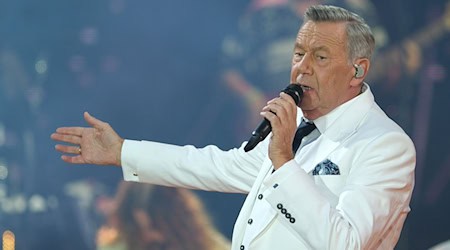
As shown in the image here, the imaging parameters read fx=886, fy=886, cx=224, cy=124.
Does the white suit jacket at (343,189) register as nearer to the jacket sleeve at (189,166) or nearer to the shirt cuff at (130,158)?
the jacket sleeve at (189,166)

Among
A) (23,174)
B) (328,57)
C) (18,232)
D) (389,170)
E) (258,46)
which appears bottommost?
(18,232)

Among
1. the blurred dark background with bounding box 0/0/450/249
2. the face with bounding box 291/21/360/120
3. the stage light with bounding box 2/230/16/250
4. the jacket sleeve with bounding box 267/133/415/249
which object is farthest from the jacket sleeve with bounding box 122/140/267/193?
the stage light with bounding box 2/230/16/250

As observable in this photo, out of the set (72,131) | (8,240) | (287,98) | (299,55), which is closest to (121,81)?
(8,240)

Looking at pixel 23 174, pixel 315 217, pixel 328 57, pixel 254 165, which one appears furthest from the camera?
pixel 23 174

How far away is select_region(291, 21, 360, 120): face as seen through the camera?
2344 mm

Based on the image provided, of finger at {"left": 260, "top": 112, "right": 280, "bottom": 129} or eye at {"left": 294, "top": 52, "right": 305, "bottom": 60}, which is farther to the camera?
eye at {"left": 294, "top": 52, "right": 305, "bottom": 60}

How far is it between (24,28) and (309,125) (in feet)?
6.85

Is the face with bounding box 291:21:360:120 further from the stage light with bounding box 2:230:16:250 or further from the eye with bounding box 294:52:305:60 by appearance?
the stage light with bounding box 2:230:16:250

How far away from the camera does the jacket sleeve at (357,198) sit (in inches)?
80.8

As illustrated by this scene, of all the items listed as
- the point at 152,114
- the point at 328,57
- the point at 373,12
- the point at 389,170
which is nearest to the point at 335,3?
the point at 373,12

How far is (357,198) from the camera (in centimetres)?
210

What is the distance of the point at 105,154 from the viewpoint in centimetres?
266

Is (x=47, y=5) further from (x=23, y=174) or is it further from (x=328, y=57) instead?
(x=328, y=57)

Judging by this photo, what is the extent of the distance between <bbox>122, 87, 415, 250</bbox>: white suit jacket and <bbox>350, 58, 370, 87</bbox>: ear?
0.04m
